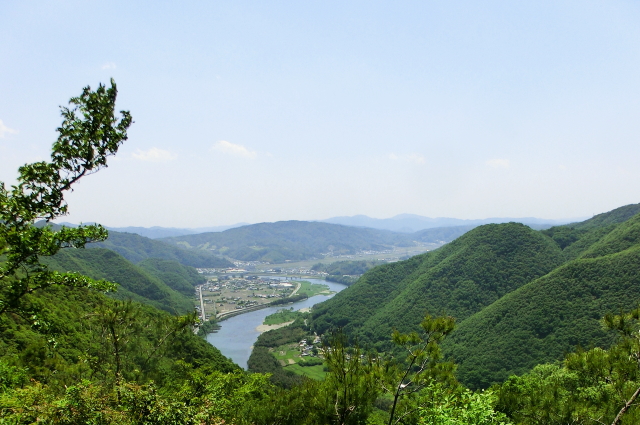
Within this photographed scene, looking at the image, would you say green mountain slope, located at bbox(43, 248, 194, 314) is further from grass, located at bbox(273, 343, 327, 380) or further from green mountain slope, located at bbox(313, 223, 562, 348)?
green mountain slope, located at bbox(313, 223, 562, 348)

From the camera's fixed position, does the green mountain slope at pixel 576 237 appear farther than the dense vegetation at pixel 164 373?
Yes

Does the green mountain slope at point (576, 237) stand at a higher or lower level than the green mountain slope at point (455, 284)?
higher

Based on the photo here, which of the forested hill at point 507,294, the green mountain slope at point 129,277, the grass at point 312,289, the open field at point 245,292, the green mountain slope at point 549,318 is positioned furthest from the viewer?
the grass at point 312,289

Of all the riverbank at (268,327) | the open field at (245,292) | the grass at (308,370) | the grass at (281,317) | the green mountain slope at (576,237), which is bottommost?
the grass at (308,370)

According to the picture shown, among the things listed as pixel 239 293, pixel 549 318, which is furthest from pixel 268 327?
pixel 549 318

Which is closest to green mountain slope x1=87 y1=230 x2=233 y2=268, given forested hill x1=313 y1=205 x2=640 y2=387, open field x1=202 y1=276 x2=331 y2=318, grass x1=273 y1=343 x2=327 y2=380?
open field x1=202 y1=276 x2=331 y2=318

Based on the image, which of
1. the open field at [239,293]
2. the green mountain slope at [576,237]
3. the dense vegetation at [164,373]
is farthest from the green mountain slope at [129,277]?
the green mountain slope at [576,237]

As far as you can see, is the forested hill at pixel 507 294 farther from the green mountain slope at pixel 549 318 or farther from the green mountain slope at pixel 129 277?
the green mountain slope at pixel 129 277

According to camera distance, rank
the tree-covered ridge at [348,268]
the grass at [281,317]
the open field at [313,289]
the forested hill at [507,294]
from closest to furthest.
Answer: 1. the forested hill at [507,294]
2. the grass at [281,317]
3. the open field at [313,289]
4. the tree-covered ridge at [348,268]
